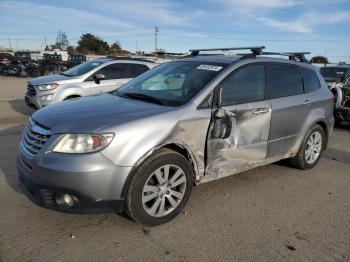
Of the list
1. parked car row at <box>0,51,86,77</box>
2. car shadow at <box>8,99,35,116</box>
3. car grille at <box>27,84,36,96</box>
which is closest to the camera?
car grille at <box>27,84,36,96</box>

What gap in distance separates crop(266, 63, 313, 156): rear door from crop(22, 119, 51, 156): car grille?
2805mm

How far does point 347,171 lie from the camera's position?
Answer: 19.5 ft

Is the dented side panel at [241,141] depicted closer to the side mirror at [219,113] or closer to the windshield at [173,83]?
the side mirror at [219,113]

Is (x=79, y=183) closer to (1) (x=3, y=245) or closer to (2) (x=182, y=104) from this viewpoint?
(1) (x=3, y=245)

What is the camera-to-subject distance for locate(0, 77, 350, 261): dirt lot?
3.28 meters

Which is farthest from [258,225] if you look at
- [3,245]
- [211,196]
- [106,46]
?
[106,46]

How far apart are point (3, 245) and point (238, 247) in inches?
81.4

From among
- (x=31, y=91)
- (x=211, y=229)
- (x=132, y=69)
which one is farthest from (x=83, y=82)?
(x=211, y=229)

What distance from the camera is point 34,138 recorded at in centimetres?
366

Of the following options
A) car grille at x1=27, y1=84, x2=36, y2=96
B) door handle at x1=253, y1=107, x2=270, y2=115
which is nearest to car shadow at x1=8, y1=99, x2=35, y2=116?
car grille at x1=27, y1=84, x2=36, y2=96

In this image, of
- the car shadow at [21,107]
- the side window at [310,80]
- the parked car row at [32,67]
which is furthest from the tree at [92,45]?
the side window at [310,80]

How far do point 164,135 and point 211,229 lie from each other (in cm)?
104

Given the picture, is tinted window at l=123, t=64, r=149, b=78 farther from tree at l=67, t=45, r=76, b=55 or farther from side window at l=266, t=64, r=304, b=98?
tree at l=67, t=45, r=76, b=55

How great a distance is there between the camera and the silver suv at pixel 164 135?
11.1 ft
